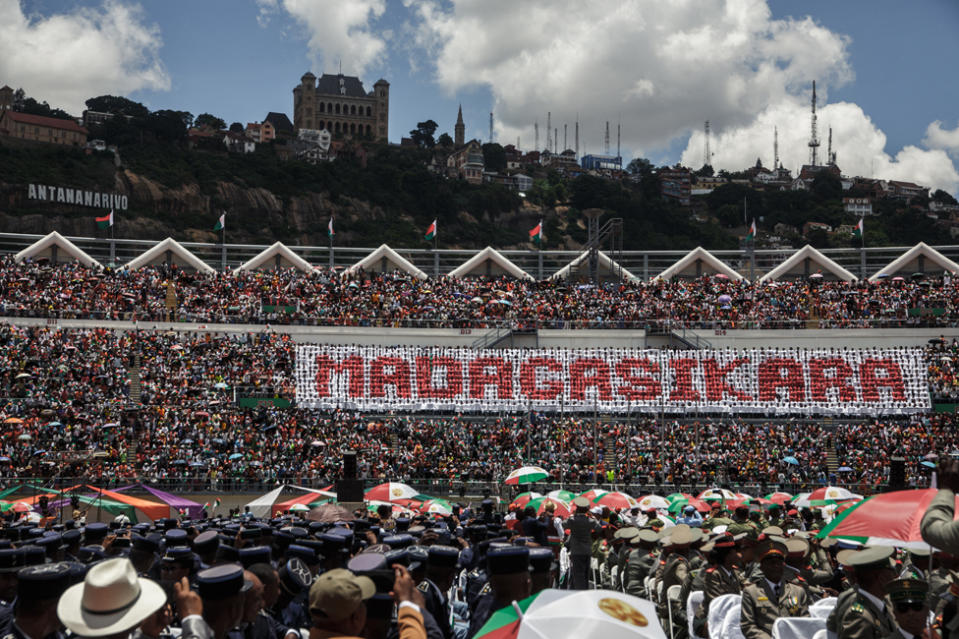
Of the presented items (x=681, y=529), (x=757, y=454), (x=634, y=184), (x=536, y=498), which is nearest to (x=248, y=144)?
(x=634, y=184)

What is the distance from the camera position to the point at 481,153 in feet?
618

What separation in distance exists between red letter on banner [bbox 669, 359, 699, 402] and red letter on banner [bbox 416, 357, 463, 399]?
10.4m

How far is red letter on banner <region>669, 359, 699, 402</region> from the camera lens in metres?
46.2

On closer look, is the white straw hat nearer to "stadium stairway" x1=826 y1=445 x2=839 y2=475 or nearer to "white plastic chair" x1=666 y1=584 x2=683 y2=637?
Result: "white plastic chair" x1=666 y1=584 x2=683 y2=637

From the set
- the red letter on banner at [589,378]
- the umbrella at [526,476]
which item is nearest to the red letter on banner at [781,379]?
the red letter on banner at [589,378]

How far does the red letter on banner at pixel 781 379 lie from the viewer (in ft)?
152

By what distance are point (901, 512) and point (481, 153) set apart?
182m

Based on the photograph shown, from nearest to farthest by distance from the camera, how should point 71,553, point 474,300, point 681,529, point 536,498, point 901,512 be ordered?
point 901,512 < point 681,529 < point 71,553 < point 536,498 < point 474,300

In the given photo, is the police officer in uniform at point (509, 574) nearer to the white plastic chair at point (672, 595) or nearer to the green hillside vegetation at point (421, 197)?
the white plastic chair at point (672, 595)

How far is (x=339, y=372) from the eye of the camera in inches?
1850

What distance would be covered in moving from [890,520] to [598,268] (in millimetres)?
52884

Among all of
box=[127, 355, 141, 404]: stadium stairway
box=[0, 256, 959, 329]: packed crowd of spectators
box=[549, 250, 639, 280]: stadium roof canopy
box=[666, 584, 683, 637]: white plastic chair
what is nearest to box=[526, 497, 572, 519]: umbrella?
box=[666, 584, 683, 637]: white plastic chair

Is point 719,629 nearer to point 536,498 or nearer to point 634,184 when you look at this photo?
point 536,498

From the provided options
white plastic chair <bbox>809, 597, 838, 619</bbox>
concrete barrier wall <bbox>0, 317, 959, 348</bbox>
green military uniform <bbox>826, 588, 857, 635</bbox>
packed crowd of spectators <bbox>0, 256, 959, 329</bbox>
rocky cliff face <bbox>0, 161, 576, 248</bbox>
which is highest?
rocky cliff face <bbox>0, 161, 576, 248</bbox>
